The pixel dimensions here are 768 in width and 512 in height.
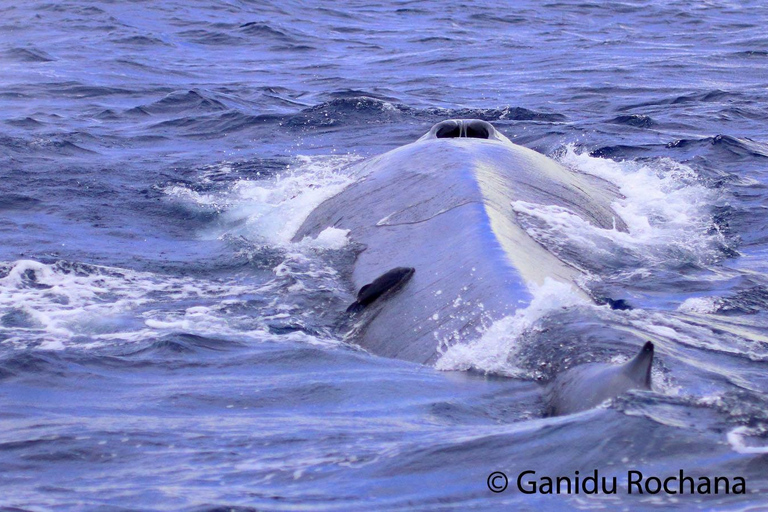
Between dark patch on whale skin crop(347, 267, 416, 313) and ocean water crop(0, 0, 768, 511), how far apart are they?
13.4 inches

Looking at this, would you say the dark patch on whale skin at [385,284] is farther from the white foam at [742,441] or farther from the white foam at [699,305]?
the white foam at [742,441]

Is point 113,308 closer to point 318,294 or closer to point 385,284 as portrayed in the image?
point 318,294

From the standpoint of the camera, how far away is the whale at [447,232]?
734cm

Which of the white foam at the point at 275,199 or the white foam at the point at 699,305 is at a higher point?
the white foam at the point at 699,305

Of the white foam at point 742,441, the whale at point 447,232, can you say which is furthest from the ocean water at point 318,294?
the whale at point 447,232

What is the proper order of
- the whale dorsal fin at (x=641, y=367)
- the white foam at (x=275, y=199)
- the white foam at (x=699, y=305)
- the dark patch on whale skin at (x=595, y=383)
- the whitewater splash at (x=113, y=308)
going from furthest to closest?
the white foam at (x=275, y=199) < the white foam at (x=699, y=305) < the whitewater splash at (x=113, y=308) < the dark patch on whale skin at (x=595, y=383) < the whale dorsal fin at (x=641, y=367)

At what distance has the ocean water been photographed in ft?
15.7

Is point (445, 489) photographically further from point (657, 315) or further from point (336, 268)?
point (336, 268)

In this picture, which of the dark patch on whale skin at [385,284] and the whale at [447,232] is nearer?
the whale at [447,232]

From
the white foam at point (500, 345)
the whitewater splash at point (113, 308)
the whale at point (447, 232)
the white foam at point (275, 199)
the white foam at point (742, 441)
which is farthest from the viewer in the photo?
the white foam at point (275, 199)

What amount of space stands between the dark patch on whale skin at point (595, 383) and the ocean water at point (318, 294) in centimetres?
9

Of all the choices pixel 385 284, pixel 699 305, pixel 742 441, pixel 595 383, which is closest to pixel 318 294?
pixel 385 284

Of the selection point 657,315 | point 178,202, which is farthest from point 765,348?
point 178,202

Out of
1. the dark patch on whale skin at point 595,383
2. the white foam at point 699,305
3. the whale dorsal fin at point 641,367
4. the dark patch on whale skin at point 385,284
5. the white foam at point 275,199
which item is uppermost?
the whale dorsal fin at point 641,367
